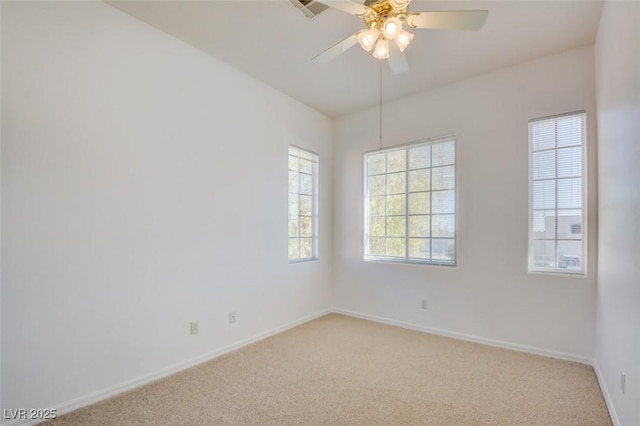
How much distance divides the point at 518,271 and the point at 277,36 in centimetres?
336

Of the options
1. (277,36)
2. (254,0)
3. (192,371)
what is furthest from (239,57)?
(192,371)

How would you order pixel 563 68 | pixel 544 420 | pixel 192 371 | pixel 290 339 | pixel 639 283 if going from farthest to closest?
pixel 290 339 → pixel 563 68 → pixel 192 371 → pixel 544 420 → pixel 639 283

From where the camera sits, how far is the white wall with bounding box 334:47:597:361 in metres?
2.92

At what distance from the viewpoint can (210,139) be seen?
10.0 feet

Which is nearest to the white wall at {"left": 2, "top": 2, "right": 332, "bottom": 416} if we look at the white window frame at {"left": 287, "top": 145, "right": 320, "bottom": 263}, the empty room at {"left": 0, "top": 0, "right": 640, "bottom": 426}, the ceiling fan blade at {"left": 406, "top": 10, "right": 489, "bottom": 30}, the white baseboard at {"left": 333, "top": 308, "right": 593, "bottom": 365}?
the empty room at {"left": 0, "top": 0, "right": 640, "bottom": 426}

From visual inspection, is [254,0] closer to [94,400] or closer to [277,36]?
[277,36]

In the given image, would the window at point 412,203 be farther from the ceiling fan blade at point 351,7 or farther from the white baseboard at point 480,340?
the ceiling fan blade at point 351,7

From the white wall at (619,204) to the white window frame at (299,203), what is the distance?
3.12 m

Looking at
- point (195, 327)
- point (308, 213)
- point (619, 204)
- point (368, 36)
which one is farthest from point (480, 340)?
point (368, 36)

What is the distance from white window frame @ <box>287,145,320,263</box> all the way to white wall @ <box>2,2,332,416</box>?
24.3 inches

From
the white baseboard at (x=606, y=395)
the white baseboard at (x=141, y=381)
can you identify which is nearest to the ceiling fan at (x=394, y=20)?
the white baseboard at (x=606, y=395)

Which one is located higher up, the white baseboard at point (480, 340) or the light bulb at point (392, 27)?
→ the light bulb at point (392, 27)

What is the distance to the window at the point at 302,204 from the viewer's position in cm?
416

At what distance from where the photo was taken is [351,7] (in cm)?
178
